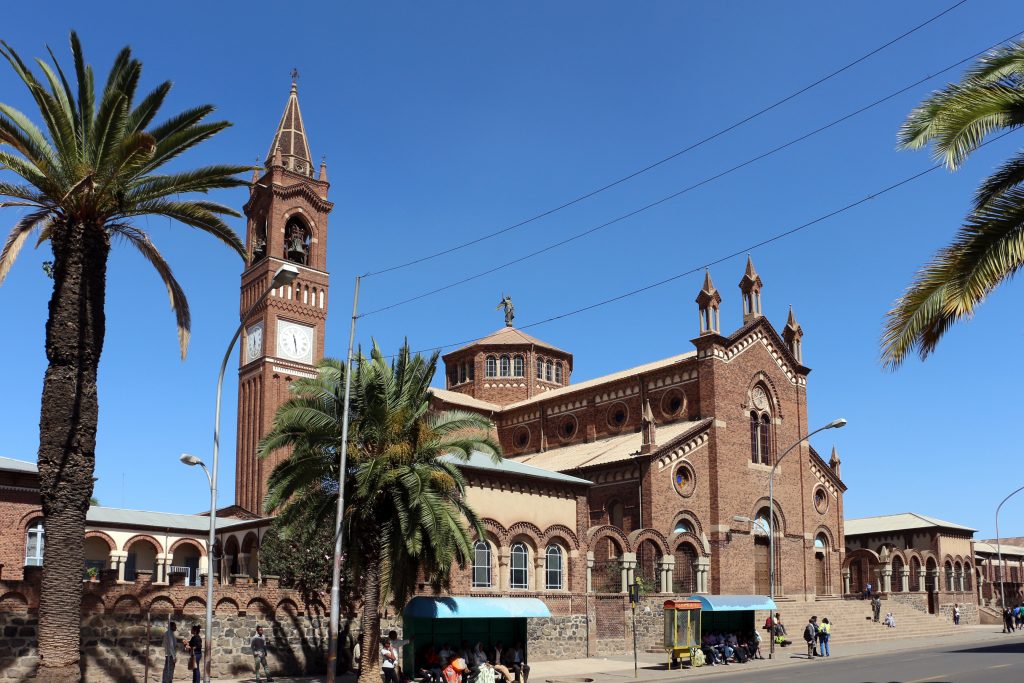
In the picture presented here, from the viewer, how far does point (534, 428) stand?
190ft

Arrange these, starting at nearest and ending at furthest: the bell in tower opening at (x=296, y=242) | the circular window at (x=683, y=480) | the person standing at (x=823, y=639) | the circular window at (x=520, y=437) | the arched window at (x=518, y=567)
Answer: the arched window at (x=518, y=567), the person standing at (x=823, y=639), the circular window at (x=683, y=480), the circular window at (x=520, y=437), the bell in tower opening at (x=296, y=242)

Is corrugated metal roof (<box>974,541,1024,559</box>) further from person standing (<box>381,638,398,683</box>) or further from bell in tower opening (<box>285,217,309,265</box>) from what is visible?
person standing (<box>381,638,398,683</box>)

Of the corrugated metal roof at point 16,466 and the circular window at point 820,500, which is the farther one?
the circular window at point 820,500

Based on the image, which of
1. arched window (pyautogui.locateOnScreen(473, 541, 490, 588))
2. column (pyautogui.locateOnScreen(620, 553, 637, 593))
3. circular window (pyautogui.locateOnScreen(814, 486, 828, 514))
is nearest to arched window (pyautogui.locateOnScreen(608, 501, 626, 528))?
column (pyautogui.locateOnScreen(620, 553, 637, 593))

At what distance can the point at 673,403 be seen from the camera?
50.0 metres

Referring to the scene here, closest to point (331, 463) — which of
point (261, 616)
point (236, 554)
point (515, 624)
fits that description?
point (261, 616)

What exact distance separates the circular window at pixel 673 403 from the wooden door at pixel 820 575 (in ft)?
37.3

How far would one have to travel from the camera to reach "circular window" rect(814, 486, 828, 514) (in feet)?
172

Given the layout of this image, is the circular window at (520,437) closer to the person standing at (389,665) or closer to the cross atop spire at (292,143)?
the cross atop spire at (292,143)

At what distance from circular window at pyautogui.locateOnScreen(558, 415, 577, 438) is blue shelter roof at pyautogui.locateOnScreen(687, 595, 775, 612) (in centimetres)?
1952

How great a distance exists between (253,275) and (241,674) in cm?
3647

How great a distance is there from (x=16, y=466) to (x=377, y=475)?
15.0m

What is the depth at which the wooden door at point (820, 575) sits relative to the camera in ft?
170

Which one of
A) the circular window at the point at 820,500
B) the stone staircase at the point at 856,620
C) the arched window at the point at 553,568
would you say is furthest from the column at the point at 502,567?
the circular window at the point at 820,500
